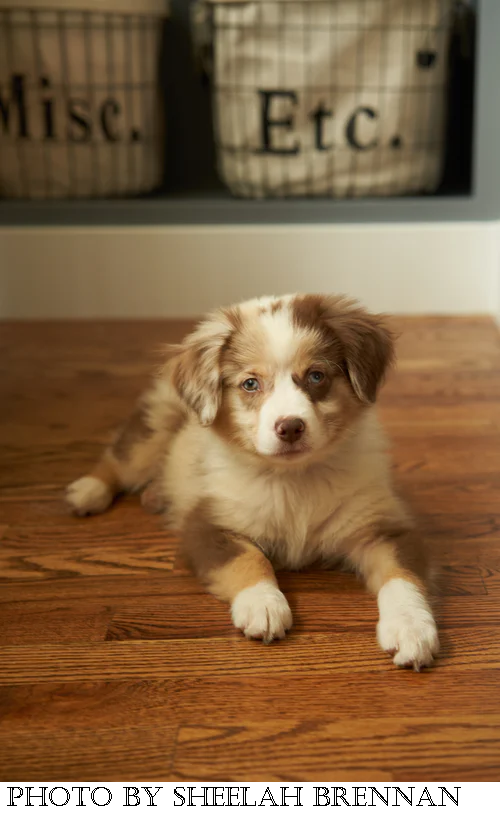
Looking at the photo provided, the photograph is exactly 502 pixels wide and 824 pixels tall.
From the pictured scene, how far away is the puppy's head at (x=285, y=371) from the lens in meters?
1.52

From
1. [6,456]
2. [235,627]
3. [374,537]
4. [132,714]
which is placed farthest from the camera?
[6,456]

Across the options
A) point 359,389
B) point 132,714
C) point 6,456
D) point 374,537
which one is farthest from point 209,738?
point 6,456

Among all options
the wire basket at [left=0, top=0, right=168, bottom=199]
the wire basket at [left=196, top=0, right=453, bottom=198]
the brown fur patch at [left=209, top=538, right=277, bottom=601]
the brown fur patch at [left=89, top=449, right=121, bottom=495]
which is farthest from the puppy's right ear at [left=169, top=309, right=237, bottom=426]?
the wire basket at [left=0, top=0, right=168, bottom=199]

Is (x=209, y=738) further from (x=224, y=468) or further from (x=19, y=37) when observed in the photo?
(x=19, y=37)

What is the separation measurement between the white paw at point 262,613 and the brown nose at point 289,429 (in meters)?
0.26

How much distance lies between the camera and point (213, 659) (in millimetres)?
1458

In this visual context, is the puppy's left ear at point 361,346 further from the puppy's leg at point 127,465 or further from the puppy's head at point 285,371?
the puppy's leg at point 127,465

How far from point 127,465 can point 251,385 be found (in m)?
0.59

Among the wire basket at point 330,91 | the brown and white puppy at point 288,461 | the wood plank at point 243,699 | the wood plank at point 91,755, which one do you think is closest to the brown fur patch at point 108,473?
the brown and white puppy at point 288,461

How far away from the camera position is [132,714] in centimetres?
133

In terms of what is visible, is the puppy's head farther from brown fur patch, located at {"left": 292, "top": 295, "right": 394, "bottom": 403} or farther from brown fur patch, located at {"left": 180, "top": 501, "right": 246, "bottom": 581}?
brown fur patch, located at {"left": 180, "top": 501, "right": 246, "bottom": 581}

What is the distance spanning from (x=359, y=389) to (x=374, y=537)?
284 millimetres

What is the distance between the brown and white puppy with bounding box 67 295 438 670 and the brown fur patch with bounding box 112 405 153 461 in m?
0.30

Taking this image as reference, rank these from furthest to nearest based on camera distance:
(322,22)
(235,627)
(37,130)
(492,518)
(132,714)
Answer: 1. (37,130)
2. (322,22)
3. (492,518)
4. (235,627)
5. (132,714)
